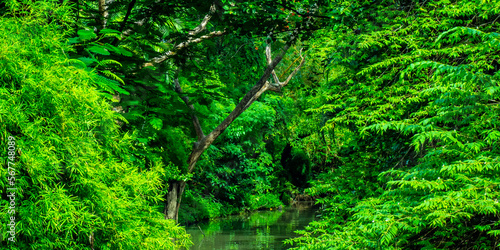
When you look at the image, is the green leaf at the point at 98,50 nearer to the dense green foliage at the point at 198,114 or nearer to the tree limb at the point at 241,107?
the dense green foliage at the point at 198,114

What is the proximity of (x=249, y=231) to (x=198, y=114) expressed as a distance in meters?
11.2

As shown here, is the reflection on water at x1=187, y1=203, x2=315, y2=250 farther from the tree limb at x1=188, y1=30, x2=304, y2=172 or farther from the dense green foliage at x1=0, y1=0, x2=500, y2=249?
the dense green foliage at x1=0, y1=0, x2=500, y2=249

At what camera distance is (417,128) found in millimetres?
4805

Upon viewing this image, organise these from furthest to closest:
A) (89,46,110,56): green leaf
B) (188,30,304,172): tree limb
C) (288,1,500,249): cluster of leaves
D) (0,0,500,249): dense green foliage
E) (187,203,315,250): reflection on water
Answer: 1. (187,203,315,250): reflection on water
2. (188,30,304,172): tree limb
3. (288,1,500,249): cluster of leaves
4. (89,46,110,56): green leaf
5. (0,0,500,249): dense green foliage

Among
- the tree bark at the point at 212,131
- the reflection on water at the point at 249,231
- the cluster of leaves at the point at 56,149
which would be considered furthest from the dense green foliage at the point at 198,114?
the reflection on water at the point at 249,231

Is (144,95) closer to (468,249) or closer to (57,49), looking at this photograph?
(57,49)

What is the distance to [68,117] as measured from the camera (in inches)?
104

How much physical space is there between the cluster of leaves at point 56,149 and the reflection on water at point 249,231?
853 cm

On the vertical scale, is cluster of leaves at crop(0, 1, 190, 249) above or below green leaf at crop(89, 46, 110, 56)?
below

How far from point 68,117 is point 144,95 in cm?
179

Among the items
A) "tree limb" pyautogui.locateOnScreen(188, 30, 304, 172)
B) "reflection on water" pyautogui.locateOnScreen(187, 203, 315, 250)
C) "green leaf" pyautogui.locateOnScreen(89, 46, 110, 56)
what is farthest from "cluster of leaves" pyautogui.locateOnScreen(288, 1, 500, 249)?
"reflection on water" pyautogui.locateOnScreen(187, 203, 315, 250)

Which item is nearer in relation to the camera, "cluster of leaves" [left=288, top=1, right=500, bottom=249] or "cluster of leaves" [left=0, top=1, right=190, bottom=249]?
"cluster of leaves" [left=0, top=1, right=190, bottom=249]

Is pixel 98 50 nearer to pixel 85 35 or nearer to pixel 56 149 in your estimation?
pixel 85 35

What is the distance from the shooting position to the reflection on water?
43.9ft
